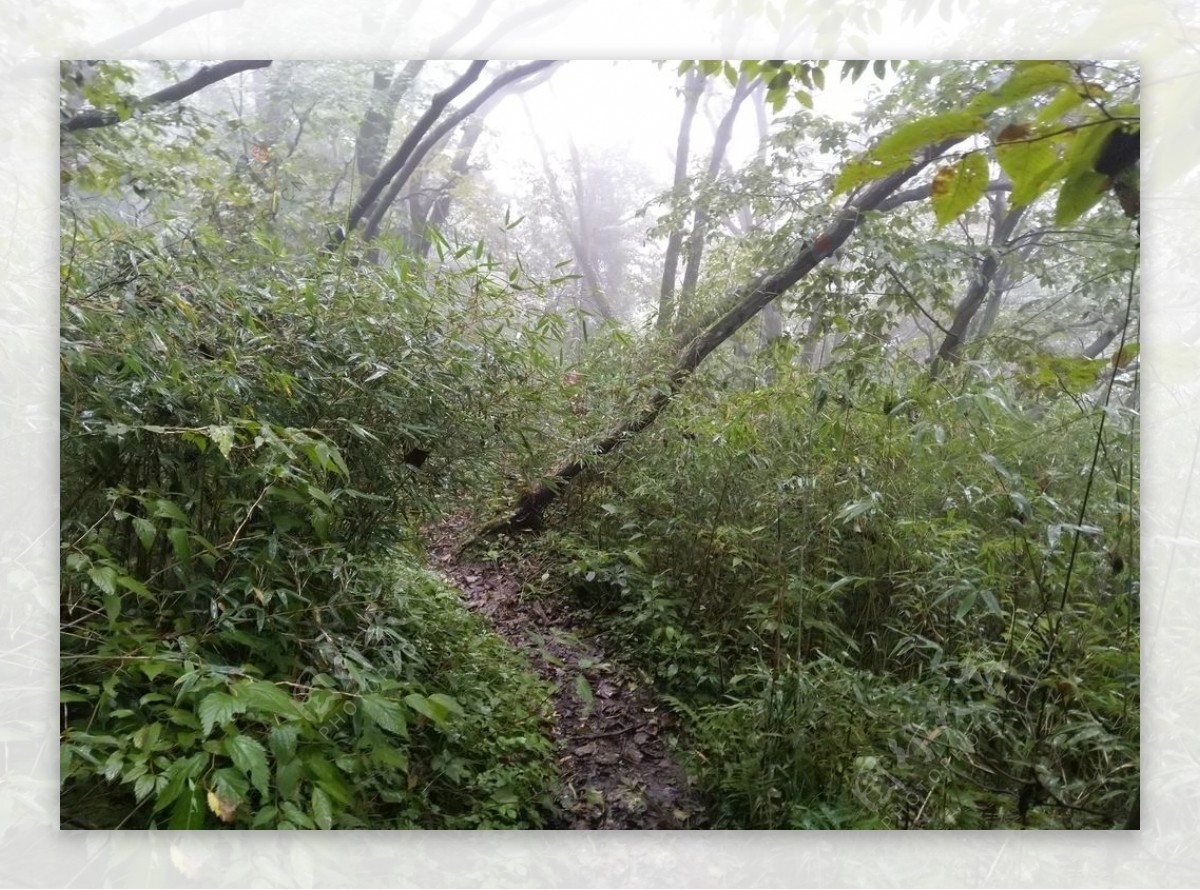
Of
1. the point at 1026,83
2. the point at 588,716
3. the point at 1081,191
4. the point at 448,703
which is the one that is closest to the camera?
the point at 1026,83

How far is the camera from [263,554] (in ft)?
5.24

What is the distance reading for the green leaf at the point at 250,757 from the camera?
1.37 m

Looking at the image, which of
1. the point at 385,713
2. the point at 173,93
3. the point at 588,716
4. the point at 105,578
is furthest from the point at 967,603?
the point at 173,93

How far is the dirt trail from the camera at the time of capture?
1676 millimetres

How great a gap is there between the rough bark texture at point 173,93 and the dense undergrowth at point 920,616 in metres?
1.55

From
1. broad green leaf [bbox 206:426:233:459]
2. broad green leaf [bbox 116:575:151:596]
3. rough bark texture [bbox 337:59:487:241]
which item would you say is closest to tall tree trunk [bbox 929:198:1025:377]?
rough bark texture [bbox 337:59:487:241]

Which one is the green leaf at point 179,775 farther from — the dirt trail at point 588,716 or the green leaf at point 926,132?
the green leaf at point 926,132

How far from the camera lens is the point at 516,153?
1.86 meters

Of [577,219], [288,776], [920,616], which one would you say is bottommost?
[288,776]

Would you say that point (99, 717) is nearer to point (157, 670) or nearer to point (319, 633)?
point (157, 670)

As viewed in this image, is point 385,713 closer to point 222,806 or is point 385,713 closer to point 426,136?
point 222,806

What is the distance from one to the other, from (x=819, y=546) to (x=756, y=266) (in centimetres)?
75

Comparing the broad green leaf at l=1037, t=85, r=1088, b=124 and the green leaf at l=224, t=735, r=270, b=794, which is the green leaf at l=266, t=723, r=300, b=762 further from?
the broad green leaf at l=1037, t=85, r=1088, b=124

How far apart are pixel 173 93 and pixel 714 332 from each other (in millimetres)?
1490
